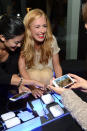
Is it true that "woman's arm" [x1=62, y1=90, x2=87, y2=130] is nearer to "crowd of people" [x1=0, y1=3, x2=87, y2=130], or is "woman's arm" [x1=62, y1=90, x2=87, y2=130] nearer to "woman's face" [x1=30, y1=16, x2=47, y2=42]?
"crowd of people" [x1=0, y1=3, x2=87, y2=130]

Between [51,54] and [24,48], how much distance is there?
324 millimetres

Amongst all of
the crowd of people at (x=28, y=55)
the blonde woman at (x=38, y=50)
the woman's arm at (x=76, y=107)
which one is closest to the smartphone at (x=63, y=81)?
the crowd of people at (x=28, y=55)

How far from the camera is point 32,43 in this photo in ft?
6.05

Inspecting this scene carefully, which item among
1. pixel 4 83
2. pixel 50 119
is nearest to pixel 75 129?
pixel 50 119

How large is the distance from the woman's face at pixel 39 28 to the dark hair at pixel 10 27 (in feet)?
0.92

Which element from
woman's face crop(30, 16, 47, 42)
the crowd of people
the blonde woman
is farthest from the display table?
woman's face crop(30, 16, 47, 42)

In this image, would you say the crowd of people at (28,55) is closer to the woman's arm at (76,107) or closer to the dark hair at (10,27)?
the dark hair at (10,27)

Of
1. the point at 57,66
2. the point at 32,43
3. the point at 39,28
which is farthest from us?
the point at 57,66

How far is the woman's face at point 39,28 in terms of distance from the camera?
1709 mm

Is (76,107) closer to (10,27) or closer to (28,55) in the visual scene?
(10,27)

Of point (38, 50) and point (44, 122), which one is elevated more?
point (38, 50)

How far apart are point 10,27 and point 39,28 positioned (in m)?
0.40

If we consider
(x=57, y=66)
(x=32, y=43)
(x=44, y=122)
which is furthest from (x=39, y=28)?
(x=44, y=122)

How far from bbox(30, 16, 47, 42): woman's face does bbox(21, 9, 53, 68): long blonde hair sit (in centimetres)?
3
